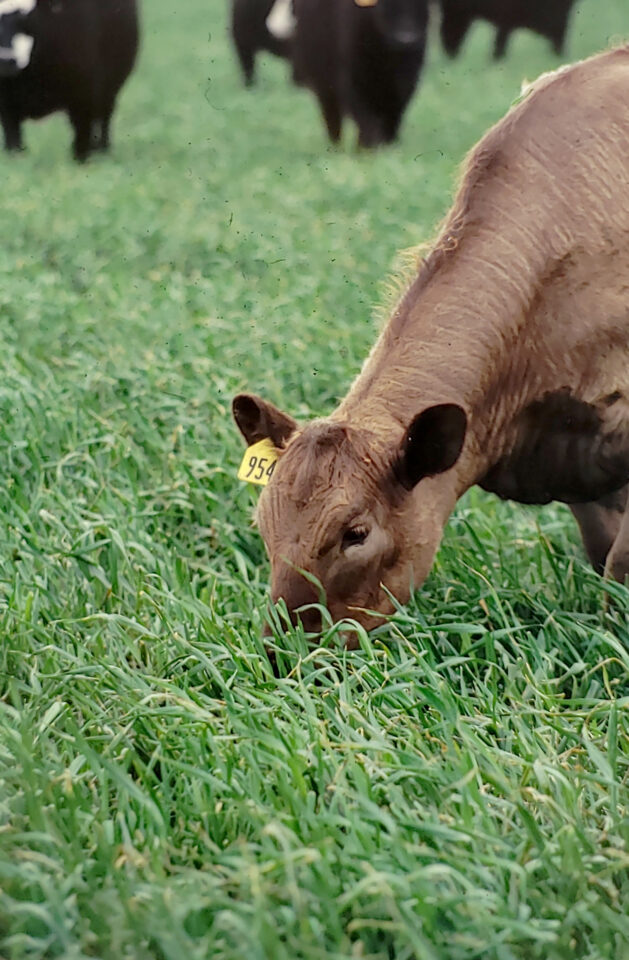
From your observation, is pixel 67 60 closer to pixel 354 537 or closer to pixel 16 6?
pixel 16 6

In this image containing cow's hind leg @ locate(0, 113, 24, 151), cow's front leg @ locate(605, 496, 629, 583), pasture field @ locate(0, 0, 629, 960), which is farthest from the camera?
cow's hind leg @ locate(0, 113, 24, 151)

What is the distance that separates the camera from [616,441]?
437cm

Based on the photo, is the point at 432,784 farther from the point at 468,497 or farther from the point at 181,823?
the point at 468,497

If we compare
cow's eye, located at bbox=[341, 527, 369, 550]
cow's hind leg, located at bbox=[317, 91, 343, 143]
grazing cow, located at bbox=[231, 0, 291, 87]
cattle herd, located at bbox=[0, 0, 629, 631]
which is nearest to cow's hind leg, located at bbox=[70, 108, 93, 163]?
grazing cow, located at bbox=[231, 0, 291, 87]

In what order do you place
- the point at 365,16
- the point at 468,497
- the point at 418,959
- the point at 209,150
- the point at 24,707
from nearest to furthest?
the point at 418,959 → the point at 24,707 → the point at 468,497 → the point at 209,150 → the point at 365,16

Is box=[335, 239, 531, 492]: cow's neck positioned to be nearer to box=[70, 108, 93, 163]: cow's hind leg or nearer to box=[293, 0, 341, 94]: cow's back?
box=[70, 108, 93, 163]: cow's hind leg

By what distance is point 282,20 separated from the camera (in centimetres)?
1356

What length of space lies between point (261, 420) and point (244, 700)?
3.47 ft

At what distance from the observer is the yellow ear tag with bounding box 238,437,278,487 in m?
4.20

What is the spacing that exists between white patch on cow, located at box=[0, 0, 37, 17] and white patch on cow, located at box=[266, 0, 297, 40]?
3802 millimetres

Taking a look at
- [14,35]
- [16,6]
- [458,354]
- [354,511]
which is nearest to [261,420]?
[354,511]

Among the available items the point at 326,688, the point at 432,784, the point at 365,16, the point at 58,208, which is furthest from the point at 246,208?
the point at 432,784

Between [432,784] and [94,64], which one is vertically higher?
[94,64]

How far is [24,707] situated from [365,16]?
11249 mm
